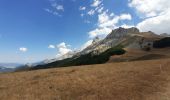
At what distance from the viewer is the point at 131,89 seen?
21.7 meters

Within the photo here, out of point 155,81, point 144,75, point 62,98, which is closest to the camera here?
point 62,98

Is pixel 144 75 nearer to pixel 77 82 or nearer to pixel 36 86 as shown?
pixel 77 82

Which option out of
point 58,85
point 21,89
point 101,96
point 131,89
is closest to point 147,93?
point 131,89

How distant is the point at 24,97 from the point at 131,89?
10280mm

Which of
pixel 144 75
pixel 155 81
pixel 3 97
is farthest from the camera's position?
pixel 144 75

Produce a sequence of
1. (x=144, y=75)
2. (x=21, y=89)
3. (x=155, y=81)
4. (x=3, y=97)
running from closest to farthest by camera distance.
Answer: (x=3, y=97) → (x=21, y=89) → (x=155, y=81) → (x=144, y=75)

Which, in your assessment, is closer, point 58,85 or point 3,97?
point 3,97

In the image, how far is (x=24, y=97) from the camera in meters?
20.2

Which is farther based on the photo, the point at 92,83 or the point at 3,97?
the point at 92,83

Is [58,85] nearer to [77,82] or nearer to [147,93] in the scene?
[77,82]

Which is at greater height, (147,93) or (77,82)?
(77,82)

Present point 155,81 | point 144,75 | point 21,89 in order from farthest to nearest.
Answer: point 144,75
point 155,81
point 21,89

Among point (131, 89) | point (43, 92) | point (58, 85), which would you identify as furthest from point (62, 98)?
point (131, 89)

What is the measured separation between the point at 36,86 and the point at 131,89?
34.4 feet
